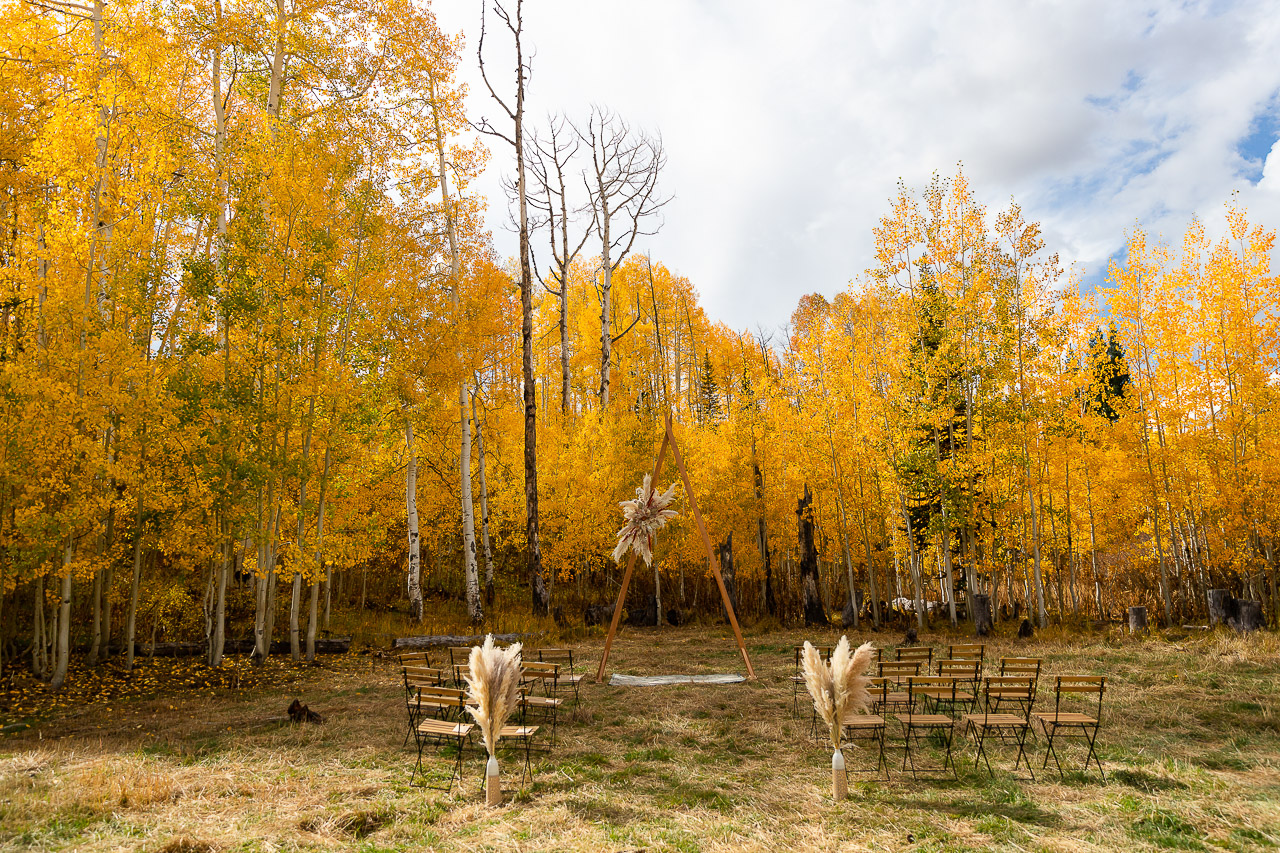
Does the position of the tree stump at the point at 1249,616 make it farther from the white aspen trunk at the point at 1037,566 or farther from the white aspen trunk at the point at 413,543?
the white aspen trunk at the point at 413,543

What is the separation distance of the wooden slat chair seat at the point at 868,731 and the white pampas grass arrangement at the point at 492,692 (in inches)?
98.9

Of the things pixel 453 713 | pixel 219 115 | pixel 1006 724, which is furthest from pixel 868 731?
pixel 219 115

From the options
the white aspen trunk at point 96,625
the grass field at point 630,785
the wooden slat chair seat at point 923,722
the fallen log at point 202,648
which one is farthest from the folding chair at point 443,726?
the white aspen trunk at point 96,625

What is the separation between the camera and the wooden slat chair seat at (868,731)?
220 inches

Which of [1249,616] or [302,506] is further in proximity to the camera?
[1249,616]

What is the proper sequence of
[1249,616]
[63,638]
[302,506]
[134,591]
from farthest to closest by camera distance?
[1249,616] → [302,506] → [134,591] → [63,638]

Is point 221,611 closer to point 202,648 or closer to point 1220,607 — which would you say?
point 202,648

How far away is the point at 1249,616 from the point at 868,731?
10.8 meters

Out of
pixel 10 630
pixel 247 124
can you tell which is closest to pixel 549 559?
pixel 10 630

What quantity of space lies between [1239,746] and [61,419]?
45.5 ft

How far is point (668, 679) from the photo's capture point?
10602 millimetres

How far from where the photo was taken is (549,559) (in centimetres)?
2047

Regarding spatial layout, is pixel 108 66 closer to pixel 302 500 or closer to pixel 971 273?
pixel 302 500

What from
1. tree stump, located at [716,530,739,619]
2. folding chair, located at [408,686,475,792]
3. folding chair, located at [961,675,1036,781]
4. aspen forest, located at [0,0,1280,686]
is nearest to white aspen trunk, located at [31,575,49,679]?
aspen forest, located at [0,0,1280,686]
